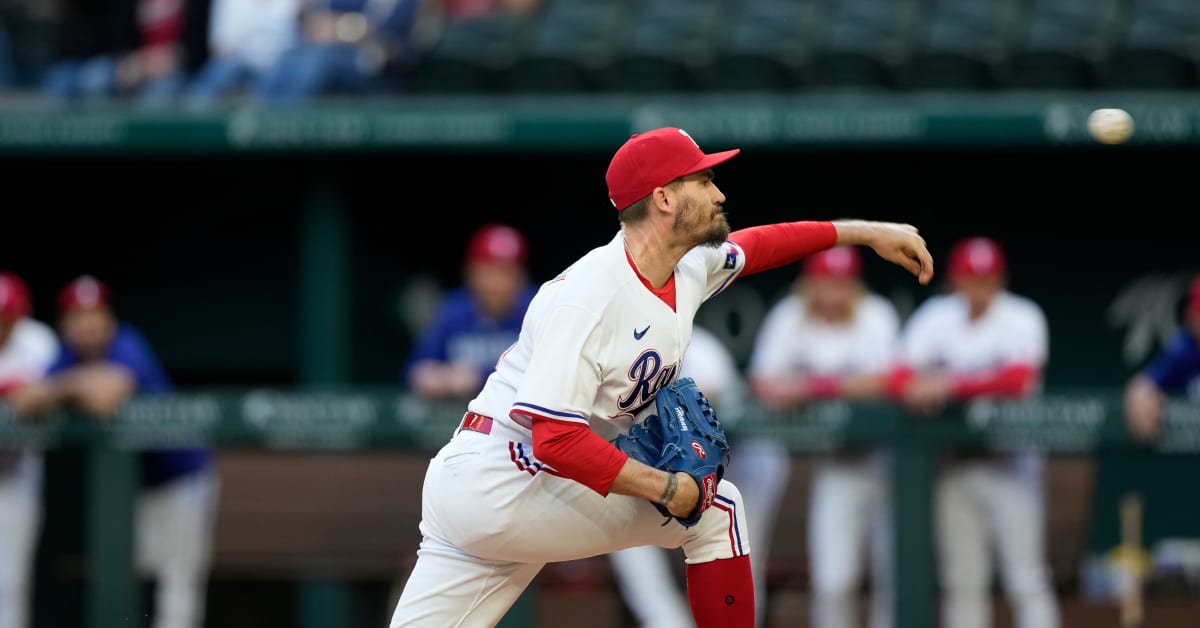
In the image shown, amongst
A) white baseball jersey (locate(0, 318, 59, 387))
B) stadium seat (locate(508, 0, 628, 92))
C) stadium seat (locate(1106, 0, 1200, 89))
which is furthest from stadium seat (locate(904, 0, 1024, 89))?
white baseball jersey (locate(0, 318, 59, 387))

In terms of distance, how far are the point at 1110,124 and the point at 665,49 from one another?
8.69ft

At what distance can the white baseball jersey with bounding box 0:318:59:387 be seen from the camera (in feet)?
21.8

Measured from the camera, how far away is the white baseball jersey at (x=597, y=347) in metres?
3.40

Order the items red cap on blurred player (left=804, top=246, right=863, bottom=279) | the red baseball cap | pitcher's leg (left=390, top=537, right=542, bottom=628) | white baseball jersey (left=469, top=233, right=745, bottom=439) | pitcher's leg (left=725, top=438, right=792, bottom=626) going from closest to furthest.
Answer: white baseball jersey (left=469, top=233, right=745, bottom=439), the red baseball cap, pitcher's leg (left=390, top=537, right=542, bottom=628), pitcher's leg (left=725, top=438, right=792, bottom=626), red cap on blurred player (left=804, top=246, right=863, bottom=279)

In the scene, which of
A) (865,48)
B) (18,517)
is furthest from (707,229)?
(865,48)

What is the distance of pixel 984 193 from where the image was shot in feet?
28.6

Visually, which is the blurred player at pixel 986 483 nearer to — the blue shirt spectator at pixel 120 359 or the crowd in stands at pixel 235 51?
the blue shirt spectator at pixel 120 359

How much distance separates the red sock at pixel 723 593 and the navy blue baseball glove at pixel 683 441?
170 millimetres

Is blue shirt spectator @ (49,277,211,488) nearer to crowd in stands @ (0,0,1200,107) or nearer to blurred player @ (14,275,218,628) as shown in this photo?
blurred player @ (14,275,218,628)

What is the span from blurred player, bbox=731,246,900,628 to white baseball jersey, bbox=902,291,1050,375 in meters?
0.13

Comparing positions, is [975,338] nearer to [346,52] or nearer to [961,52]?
[961,52]

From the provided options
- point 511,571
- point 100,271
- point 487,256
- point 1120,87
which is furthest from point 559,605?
point 100,271

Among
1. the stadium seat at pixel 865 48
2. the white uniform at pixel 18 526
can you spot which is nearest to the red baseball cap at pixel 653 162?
the white uniform at pixel 18 526

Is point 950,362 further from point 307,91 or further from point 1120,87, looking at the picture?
point 307,91
